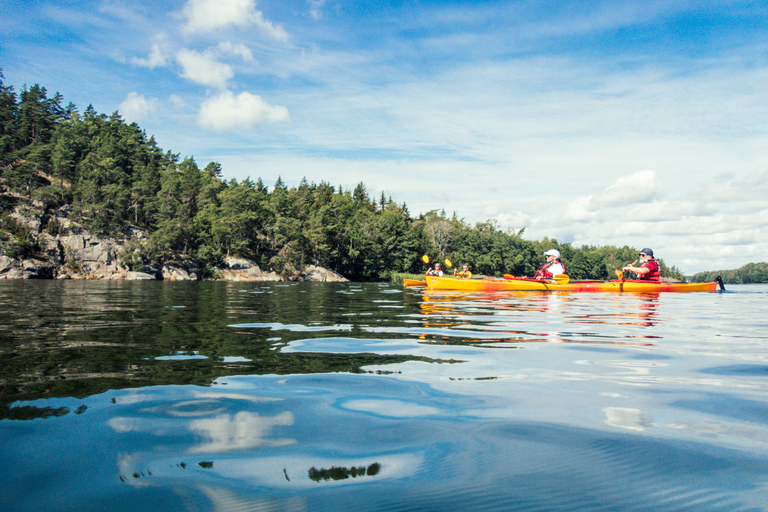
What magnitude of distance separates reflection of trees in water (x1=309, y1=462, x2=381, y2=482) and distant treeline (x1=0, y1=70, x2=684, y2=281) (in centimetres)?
5561

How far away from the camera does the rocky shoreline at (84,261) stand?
44562 mm

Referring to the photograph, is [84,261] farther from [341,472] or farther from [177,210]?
[341,472]

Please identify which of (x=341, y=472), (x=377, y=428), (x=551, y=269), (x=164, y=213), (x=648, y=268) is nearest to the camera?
(x=341, y=472)

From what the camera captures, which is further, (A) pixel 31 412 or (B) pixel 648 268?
(B) pixel 648 268

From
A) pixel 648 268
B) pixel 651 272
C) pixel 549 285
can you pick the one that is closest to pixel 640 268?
pixel 648 268

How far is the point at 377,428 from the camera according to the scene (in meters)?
2.04

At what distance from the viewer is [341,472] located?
1.57 m

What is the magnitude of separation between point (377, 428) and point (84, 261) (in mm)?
57665

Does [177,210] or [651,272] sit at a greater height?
[177,210]

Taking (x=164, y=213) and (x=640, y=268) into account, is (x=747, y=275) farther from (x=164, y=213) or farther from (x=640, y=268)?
(x=164, y=213)

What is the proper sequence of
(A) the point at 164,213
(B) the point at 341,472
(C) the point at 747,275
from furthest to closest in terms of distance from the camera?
1. (C) the point at 747,275
2. (A) the point at 164,213
3. (B) the point at 341,472

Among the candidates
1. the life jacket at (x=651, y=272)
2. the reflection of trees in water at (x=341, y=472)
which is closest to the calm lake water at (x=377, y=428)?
the reflection of trees in water at (x=341, y=472)

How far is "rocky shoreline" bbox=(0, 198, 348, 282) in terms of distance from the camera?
4456cm

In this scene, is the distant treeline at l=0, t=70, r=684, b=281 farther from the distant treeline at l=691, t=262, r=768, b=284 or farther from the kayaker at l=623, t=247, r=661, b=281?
the distant treeline at l=691, t=262, r=768, b=284
